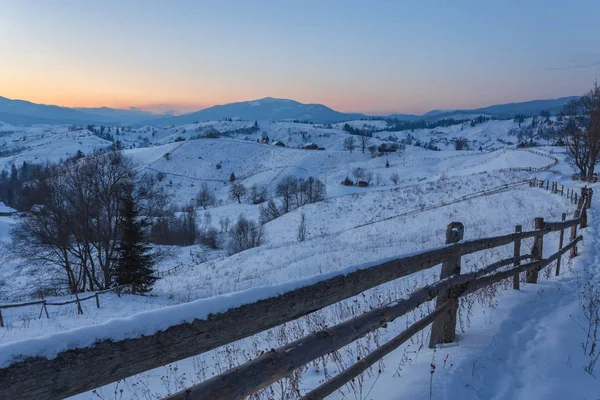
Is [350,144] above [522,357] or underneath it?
above

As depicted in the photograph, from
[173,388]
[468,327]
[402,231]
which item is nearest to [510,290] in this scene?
[468,327]

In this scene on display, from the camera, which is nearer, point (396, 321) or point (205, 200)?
point (396, 321)

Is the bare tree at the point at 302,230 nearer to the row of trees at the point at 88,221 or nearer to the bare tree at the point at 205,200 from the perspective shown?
the row of trees at the point at 88,221

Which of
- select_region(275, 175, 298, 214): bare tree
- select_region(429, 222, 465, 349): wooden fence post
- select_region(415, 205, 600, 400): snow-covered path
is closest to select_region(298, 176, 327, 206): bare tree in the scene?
select_region(275, 175, 298, 214): bare tree

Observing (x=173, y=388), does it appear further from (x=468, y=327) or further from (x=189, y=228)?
(x=189, y=228)

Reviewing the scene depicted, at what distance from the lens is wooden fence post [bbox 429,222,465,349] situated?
4.22 metres

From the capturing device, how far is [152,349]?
168cm

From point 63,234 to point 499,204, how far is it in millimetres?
29304

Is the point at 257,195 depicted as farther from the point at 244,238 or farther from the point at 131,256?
the point at 131,256

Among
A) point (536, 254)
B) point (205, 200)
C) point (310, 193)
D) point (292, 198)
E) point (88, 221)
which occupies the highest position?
point (536, 254)

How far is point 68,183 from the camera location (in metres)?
22.3

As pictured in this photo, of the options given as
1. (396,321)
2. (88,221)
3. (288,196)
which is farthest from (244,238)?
(396,321)

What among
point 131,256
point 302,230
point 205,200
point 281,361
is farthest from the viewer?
point 205,200

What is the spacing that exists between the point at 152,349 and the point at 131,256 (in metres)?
20.6
